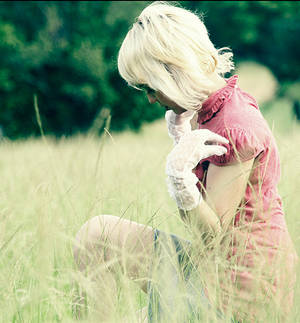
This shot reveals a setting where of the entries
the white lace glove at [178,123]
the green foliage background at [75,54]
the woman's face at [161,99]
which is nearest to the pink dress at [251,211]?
the woman's face at [161,99]

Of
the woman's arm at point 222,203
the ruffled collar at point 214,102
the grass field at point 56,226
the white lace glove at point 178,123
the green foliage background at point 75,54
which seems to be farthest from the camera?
the green foliage background at point 75,54

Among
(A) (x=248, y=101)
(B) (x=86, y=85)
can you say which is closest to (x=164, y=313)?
(A) (x=248, y=101)

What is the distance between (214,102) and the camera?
1447mm

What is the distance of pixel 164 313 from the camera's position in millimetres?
1198

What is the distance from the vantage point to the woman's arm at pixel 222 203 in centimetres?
129

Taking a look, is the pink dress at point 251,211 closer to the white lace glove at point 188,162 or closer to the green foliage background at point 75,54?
the white lace glove at point 188,162

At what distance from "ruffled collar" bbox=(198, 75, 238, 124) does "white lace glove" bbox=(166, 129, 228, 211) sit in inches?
6.3

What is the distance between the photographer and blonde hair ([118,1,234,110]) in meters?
1.45

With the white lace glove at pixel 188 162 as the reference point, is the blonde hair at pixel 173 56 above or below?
above

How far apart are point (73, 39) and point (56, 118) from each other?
7.10 feet

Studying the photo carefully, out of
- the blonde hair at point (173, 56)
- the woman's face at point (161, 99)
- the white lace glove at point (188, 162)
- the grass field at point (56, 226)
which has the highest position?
the blonde hair at point (173, 56)

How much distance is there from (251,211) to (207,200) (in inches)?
5.2

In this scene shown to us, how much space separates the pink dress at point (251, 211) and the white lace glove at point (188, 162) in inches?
2.1

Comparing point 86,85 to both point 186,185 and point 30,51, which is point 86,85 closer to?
point 30,51
